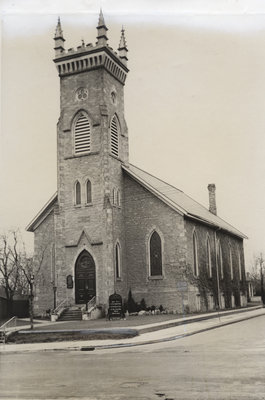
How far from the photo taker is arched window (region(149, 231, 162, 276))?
33156 mm

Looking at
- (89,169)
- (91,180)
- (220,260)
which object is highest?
(89,169)

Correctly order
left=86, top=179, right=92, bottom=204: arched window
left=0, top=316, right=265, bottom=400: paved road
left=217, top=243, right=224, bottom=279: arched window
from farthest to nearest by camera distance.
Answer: left=217, top=243, right=224, bottom=279: arched window, left=86, top=179, right=92, bottom=204: arched window, left=0, top=316, right=265, bottom=400: paved road

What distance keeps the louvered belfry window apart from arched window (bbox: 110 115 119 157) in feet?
5.13

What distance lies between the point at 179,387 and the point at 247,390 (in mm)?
1390

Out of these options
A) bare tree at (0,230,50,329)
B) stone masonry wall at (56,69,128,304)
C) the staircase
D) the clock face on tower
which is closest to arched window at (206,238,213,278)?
stone masonry wall at (56,69,128,304)

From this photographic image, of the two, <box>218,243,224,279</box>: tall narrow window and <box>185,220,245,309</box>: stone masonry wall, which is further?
<box>218,243,224,279</box>: tall narrow window

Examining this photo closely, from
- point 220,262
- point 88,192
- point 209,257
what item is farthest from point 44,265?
point 220,262

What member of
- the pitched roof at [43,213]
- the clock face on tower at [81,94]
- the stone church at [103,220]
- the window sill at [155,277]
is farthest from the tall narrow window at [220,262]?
the clock face on tower at [81,94]

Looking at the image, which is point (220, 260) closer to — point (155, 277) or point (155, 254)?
point (155, 254)

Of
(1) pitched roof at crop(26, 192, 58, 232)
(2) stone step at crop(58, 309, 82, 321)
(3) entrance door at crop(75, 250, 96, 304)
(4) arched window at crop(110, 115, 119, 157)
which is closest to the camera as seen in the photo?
(2) stone step at crop(58, 309, 82, 321)

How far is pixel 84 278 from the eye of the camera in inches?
1265

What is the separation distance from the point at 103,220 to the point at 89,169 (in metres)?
3.53

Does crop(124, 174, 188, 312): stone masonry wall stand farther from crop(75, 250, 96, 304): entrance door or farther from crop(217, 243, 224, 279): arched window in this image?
crop(217, 243, 224, 279): arched window

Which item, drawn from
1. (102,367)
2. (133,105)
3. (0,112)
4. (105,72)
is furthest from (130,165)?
(102,367)
